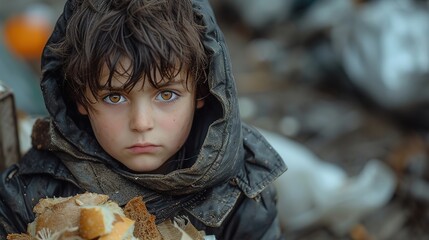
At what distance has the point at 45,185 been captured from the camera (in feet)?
6.93

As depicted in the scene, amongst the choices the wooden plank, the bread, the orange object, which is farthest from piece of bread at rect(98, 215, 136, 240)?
the orange object

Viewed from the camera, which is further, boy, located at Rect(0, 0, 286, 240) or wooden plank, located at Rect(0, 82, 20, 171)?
wooden plank, located at Rect(0, 82, 20, 171)

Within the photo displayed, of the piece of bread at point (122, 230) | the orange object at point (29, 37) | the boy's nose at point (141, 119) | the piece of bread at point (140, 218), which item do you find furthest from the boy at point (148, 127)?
the orange object at point (29, 37)

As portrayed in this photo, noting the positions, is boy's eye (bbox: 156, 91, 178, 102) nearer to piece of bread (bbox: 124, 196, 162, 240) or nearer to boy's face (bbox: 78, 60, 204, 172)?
boy's face (bbox: 78, 60, 204, 172)

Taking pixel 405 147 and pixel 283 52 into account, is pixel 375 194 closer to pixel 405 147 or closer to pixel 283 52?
pixel 405 147

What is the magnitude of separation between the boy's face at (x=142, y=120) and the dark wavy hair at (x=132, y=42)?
0.11ft

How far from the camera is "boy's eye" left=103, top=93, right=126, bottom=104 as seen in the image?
6.32 feet

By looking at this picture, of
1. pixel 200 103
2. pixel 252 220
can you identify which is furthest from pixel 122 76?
pixel 252 220

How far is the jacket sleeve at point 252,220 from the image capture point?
2178 mm

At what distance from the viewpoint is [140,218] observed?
1866mm

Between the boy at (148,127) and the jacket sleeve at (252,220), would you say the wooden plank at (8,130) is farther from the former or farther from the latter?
the jacket sleeve at (252,220)

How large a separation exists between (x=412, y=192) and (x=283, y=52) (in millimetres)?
1958

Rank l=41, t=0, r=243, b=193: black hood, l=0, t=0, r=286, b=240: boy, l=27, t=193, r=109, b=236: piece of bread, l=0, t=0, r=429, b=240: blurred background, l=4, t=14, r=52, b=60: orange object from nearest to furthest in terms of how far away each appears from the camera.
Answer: l=27, t=193, r=109, b=236: piece of bread
l=0, t=0, r=286, b=240: boy
l=41, t=0, r=243, b=193: black hood
l=0, t=0, r=429, b=240: blurred background
l=4, t=14, r=52, b=60: orange object

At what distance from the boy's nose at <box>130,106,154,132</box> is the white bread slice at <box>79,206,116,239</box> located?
278 mm
